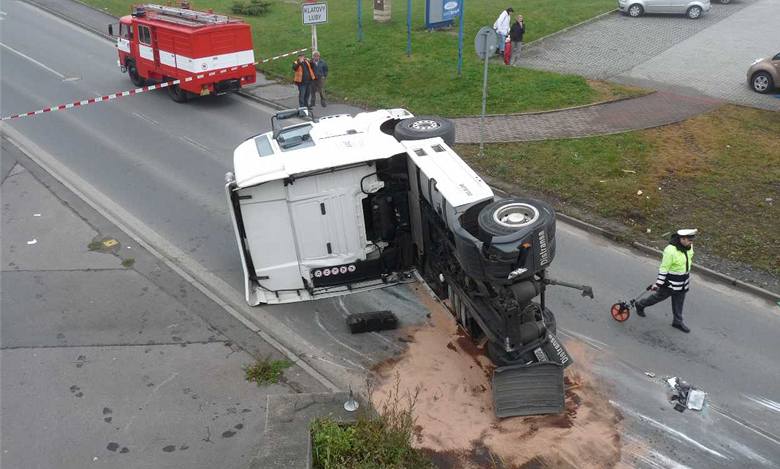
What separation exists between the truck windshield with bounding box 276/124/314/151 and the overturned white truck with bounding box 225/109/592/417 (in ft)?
0.05

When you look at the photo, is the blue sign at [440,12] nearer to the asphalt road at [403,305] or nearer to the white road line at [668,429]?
the asphalt road at [403,305]

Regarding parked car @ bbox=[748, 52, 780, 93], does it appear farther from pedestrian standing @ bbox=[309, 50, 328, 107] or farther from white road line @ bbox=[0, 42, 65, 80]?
white road line @ bbox=[0, 42, 65, 80]

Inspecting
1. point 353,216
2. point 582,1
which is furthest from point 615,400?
point 582,1

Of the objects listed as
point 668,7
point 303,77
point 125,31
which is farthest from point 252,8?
point 668,7

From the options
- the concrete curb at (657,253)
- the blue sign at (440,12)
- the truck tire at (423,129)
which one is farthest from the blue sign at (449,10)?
the truck tire at (423,129)

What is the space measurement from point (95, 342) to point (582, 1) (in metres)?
23.4

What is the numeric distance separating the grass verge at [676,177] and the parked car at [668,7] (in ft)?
30.9

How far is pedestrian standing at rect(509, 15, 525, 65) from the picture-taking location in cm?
1952

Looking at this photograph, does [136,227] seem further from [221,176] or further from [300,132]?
[300,132]

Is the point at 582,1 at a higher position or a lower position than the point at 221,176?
higher

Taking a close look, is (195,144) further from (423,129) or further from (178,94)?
(423,129)

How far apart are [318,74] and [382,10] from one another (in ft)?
26.8

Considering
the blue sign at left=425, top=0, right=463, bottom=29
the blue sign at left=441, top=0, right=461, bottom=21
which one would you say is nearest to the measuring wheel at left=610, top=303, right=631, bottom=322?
the blue sign at left=425, top=0, right=463, bottom=29

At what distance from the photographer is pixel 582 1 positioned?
26328mm
